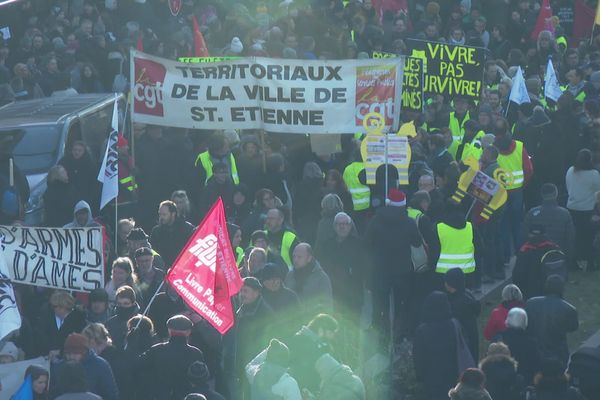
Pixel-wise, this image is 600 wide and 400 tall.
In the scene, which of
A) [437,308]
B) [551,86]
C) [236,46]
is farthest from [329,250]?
[236,46]

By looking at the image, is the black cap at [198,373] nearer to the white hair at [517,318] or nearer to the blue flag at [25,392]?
the blue flag at [25,392]

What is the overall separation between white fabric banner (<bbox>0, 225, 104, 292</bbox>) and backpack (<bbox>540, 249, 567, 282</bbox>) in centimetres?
435

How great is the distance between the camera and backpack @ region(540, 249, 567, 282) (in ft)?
46.6

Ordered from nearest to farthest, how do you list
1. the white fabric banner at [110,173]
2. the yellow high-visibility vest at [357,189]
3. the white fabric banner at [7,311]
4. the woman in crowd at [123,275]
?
the white fabric banner at [7,311]
the woman in crowd at [123,275]
the white fabric banner at [110,173]
the yellow high-visibility vest at [357,189]

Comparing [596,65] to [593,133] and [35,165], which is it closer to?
[593,133]

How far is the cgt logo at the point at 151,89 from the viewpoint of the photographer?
1797cm

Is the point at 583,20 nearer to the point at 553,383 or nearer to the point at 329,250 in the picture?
the point at 329,250

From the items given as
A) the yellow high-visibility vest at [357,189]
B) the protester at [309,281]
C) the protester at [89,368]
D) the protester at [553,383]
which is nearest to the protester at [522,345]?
the protester at [553,383]

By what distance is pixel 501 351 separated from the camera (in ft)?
38.2

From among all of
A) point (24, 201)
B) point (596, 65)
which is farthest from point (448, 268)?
point (596, 65)

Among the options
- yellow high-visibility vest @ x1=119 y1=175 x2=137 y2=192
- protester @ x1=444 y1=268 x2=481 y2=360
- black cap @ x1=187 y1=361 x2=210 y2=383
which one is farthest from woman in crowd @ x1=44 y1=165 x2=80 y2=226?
black cap @ x1=187 y1=361 x2=210 y2=383

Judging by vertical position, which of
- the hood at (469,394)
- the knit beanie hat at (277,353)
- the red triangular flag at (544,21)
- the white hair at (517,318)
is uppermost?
the knit beanie hat at (277,353)

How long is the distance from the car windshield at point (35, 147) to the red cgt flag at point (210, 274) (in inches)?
242

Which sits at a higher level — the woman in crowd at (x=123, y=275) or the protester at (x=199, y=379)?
the protester at (x=199, y=379)
